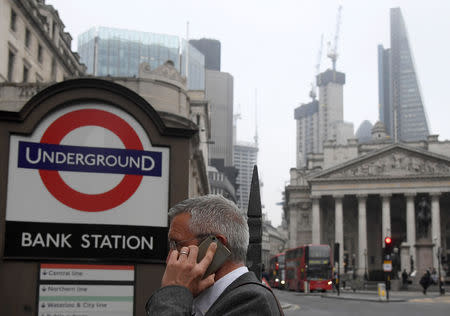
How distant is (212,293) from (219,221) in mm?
284

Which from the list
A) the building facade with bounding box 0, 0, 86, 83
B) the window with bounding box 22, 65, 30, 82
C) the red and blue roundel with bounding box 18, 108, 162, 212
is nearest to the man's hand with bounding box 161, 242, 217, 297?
the red and blue roundel with bounding box 18, 108, 162, 212

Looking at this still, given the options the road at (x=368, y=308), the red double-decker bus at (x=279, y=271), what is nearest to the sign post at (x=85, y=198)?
the road at (x=368, y=308)

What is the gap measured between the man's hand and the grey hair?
103mm

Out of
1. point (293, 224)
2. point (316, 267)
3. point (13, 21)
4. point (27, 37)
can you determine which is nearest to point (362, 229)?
point (293, 224)

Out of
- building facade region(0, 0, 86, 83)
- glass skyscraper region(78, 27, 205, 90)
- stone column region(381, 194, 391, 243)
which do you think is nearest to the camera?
building facade region(0, 0, 86, 83)

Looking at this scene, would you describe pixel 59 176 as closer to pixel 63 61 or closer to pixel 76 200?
pixel 76 200

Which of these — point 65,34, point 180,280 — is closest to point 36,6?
point 65,34

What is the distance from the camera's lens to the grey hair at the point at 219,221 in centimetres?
273

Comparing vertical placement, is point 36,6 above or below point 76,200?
above

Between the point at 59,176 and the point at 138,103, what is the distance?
0.87m

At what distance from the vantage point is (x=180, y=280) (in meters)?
2.56

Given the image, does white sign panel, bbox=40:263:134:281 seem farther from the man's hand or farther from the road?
the road

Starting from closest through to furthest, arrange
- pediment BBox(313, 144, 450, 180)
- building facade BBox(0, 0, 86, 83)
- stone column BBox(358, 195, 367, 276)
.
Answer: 1. building facade BBox(0, 0, 86, 83)
2. pediment BBox(313, 144, 450, 180)
3. stone column BBox(358, 195, 367, 276)

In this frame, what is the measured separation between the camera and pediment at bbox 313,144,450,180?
307ft
